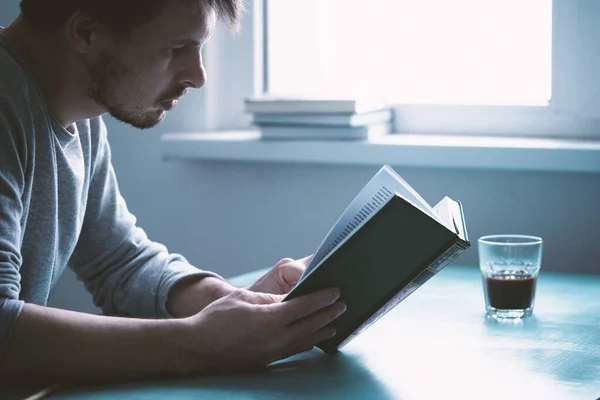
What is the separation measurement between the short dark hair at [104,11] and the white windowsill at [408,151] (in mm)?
696

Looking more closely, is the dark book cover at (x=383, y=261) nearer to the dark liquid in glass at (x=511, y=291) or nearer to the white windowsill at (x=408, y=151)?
the dark liquid in glass at (x=511, y=291)

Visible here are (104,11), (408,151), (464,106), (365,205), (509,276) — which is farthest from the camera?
(464,106)

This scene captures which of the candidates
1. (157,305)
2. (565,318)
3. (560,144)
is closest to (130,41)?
(157,305)

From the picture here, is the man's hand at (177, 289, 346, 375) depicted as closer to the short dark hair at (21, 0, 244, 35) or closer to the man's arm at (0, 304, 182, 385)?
the man's arm at (0, 304, 182, 385)

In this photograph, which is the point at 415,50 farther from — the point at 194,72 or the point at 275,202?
the point at 194,72

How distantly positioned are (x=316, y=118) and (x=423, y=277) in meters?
0.91

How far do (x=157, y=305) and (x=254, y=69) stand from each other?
3.10 ft

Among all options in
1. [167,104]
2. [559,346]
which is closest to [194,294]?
[167,104]

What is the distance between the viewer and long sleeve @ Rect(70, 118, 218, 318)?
1.44m

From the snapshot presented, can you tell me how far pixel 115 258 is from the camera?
4.92 feet

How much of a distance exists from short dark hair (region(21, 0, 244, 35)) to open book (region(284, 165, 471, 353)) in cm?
37

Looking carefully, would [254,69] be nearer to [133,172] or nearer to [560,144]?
[133,172]

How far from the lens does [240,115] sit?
89.4 inches

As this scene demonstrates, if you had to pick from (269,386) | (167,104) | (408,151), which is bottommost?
(269,386)
